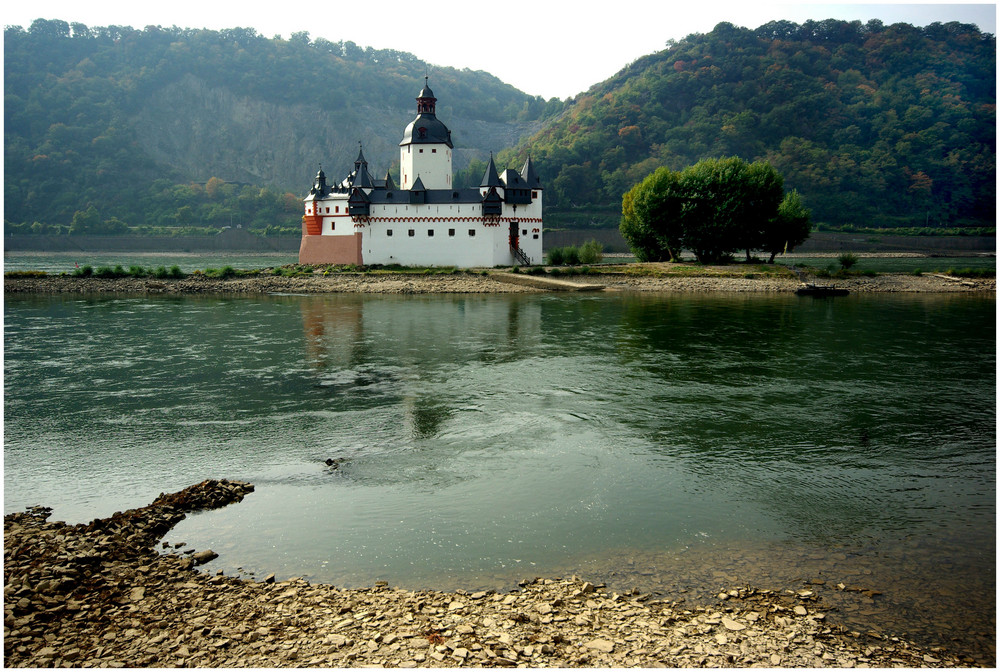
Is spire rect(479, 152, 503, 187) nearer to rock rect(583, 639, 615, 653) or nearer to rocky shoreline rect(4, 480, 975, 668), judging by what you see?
rocky shoreline rect(4, 480, 975, 668)

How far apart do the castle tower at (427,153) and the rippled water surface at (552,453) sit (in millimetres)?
31707

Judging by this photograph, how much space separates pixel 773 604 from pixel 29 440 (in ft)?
44.7

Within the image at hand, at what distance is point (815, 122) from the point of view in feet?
425

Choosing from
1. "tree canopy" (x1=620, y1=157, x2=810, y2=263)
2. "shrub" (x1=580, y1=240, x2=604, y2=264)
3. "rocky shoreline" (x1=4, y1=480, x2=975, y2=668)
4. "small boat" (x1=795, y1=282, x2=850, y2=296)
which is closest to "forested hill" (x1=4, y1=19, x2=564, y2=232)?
"shrub" (x1=580, y1=240, x2=604, y2=264)

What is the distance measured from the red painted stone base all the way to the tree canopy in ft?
71.3

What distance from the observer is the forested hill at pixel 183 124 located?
12744 cm

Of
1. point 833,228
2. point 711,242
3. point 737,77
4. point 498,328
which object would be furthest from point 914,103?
point 498,328

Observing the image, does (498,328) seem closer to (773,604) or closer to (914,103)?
(773,604)

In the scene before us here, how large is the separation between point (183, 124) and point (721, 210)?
5783 inches

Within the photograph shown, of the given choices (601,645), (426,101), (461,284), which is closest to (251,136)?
(426,101)

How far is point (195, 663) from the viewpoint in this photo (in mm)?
6148

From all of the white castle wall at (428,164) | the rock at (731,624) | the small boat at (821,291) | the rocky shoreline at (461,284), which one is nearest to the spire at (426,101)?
the white castle wall at (428,164)

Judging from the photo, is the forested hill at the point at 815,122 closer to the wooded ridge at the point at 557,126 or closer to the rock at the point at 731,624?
the wooded ridge at the point at 557,126

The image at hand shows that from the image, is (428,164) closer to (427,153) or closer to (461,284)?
(427,153)
